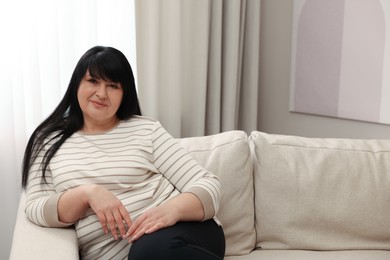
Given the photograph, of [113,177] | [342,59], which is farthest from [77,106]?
[342,59]

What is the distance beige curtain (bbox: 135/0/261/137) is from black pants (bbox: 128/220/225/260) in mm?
1074

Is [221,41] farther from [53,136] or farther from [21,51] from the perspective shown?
[53,136]

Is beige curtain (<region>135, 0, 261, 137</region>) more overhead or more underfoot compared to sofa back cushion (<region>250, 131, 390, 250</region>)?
more overhead

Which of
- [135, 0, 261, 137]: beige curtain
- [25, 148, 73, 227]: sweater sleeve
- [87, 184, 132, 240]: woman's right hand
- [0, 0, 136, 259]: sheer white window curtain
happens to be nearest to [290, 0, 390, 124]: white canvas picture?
[135, 0, 261, 137]: beige curtain

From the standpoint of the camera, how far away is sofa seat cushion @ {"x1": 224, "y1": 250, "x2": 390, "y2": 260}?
1896 millimetres

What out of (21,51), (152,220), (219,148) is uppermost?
(21,51)

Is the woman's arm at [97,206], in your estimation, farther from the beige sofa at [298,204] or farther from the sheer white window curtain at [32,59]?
A: the sheer white window curtain at [32,59]

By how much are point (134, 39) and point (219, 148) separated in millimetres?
802

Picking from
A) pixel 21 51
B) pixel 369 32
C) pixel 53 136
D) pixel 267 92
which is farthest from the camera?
pixel 267 92

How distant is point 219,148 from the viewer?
2.01 m

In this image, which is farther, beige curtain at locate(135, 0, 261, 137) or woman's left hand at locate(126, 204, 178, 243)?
beige curtain at locate(135, 0, 261, 137)

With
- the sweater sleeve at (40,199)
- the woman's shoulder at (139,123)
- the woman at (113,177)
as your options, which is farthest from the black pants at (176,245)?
the woman's shoulder at (139,123)

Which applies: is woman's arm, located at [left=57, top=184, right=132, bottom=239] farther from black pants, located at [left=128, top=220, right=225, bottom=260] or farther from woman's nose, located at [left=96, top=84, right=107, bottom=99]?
woman's nose, located at [left=96, top=84, right=107, bottom=99]

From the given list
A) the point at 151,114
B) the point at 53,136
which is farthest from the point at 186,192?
the point at 151,114
